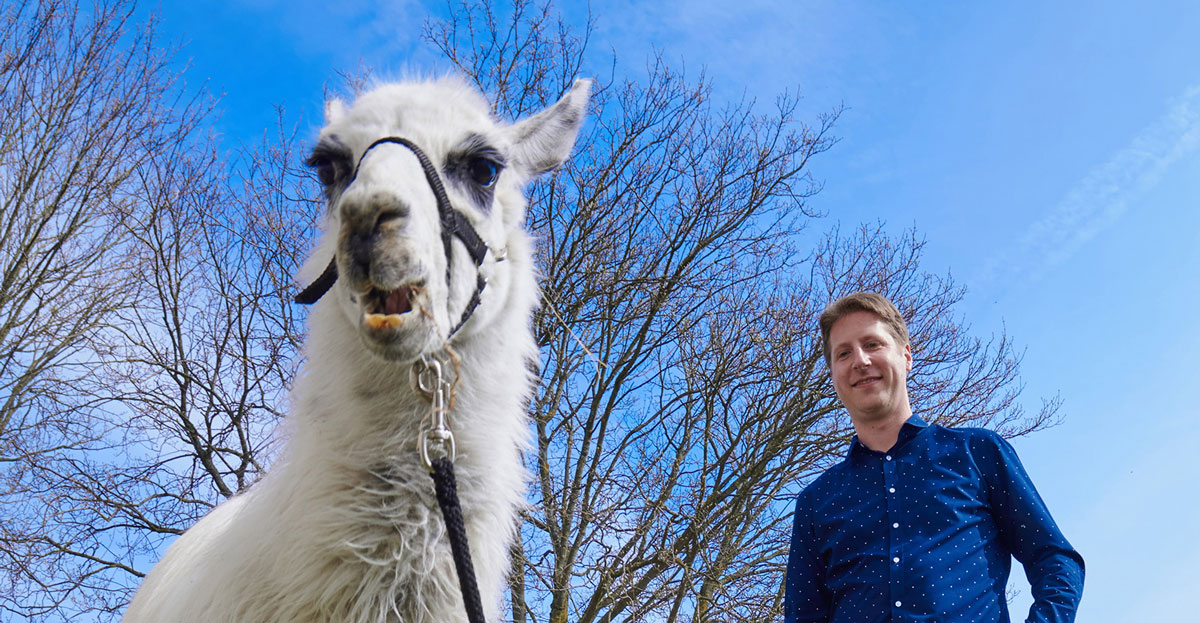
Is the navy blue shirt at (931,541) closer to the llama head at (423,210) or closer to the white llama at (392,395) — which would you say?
the white llama at (392,395)

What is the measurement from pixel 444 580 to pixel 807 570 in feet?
4.78

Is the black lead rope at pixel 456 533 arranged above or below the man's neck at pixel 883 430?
below

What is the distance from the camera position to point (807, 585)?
120 inches

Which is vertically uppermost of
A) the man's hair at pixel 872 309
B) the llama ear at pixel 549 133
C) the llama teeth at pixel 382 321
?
the llama ear at pixel 549 133

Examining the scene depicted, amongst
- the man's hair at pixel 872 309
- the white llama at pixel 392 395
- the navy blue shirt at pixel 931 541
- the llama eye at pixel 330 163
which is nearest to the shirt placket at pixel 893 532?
the navy blue shirt at pixel 931 541

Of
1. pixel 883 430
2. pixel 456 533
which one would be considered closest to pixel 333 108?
pixel 456 533

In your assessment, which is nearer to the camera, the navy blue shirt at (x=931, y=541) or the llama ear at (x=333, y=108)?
the navy blue shirt at (x=931, y=541)

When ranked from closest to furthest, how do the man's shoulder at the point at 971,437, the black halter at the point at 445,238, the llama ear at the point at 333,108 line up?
the black halter at the point at 445,238
the man's shoulder at the point at 971,437
the llama ear at the point at 333,108

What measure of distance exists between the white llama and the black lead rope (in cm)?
11

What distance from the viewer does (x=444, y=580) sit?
2.19m

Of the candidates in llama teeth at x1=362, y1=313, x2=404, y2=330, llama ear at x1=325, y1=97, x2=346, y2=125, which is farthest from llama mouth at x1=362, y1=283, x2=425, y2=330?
llama ear at x1=325, y1=97, x2=346, y2=125

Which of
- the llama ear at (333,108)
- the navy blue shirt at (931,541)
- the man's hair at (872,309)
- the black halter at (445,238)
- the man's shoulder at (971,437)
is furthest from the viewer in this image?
the llama ear at (333,108)

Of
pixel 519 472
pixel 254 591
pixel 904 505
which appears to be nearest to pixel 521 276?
pixel 519 472

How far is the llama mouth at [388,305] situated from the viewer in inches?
82.4
